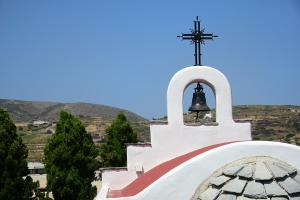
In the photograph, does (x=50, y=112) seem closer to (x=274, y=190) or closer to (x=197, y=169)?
(x=197, y=169)

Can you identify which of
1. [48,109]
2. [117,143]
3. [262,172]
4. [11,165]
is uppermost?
[48,109]

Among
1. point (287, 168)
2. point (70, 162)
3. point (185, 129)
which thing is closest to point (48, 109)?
point (70, 162)

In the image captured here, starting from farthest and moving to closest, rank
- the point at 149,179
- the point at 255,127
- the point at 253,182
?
the point at 255,127, the point at 149,179, the point at 253,182

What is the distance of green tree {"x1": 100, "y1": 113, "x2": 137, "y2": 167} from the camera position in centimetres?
2252

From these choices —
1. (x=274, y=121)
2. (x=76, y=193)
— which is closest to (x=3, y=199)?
(x=76, y=193)

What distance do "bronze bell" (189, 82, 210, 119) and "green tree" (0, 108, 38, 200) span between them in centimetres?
780

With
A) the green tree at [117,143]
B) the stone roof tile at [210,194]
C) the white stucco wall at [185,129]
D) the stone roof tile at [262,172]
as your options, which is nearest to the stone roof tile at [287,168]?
the stone roof tile at [262,172]

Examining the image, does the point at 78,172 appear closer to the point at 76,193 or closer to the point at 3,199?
the point at 76,193

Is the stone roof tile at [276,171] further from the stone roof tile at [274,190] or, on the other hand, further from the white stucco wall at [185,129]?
the white stucco wall at [185,129]

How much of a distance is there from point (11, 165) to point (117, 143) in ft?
25.1

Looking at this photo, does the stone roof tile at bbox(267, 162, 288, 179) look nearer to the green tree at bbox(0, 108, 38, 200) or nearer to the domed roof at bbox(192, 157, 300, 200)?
the domed roof at bbox(192, 157, 300, 200)

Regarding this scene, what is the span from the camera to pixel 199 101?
11.3 meters

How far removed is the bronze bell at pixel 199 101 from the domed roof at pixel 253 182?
3.73 metres

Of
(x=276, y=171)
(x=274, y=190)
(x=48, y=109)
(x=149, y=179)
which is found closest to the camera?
(x=274, y=190)
